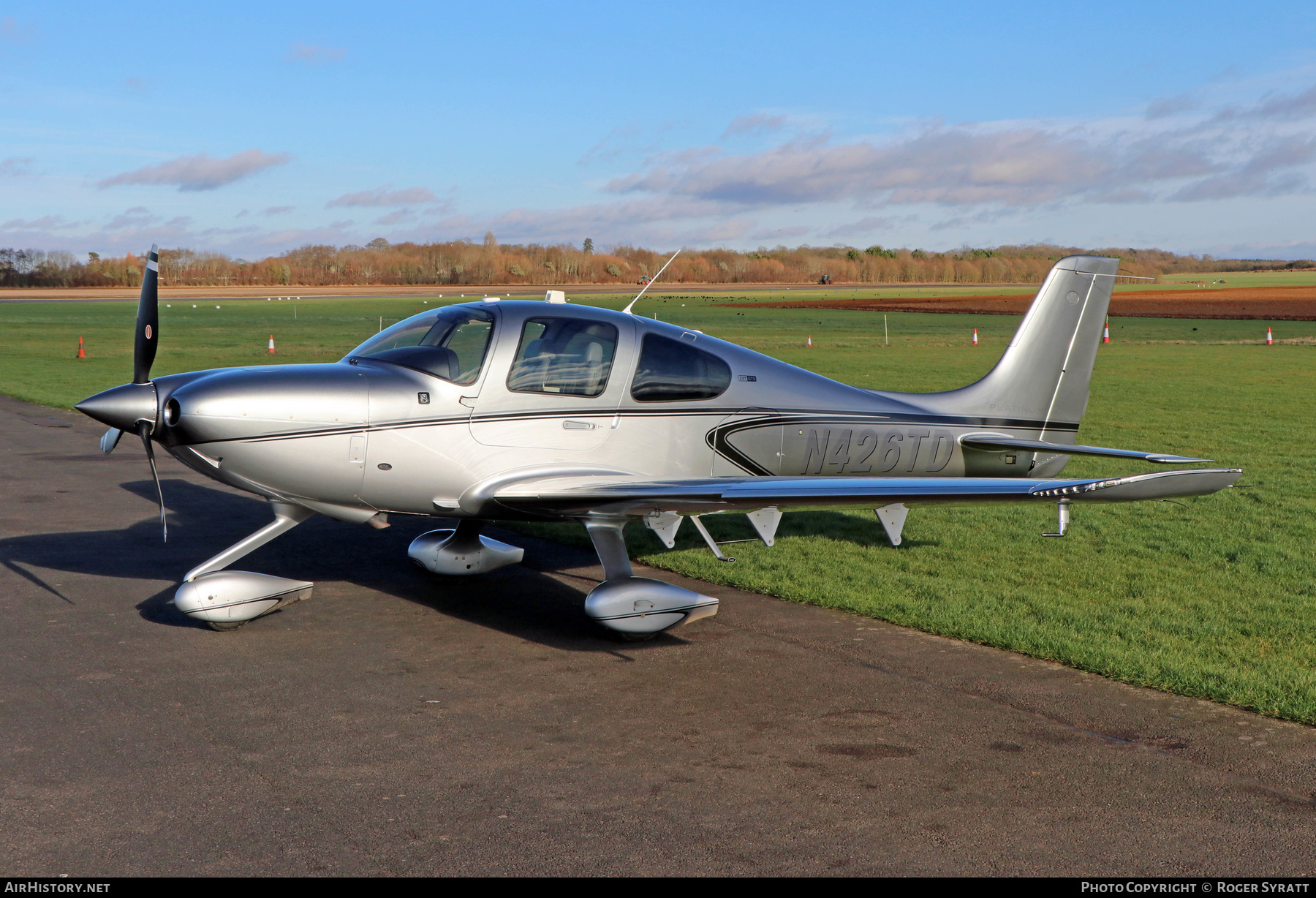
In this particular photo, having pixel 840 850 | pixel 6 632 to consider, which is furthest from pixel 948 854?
pixel 6 632

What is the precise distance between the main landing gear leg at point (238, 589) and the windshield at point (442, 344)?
128cm

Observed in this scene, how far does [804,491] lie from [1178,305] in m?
83.0

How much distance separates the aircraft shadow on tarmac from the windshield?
1837 mm

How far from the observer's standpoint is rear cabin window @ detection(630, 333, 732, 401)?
7613 millimetres

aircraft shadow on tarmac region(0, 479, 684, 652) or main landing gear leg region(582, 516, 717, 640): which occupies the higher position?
main landing gear leg region(582, 516, 717, 640)

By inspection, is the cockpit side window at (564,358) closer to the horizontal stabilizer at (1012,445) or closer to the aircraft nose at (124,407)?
the aircraft nose at (124,407)

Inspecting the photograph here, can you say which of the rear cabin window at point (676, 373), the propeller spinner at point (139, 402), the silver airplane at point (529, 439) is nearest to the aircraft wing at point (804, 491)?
the silver airplane at point (529, 439)

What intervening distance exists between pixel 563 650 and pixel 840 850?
9.95ft

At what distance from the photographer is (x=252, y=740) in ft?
17.2

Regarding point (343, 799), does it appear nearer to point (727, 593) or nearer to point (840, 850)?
point (840, 850)

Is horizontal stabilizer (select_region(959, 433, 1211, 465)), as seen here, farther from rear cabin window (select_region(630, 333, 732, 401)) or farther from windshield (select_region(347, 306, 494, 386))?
windshield (select_region(347, 306, 494, 386))

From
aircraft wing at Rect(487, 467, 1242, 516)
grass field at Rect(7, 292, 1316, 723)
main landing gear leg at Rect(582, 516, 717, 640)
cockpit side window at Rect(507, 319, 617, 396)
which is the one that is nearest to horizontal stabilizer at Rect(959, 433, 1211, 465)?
grass field at Rect(7, 292, 1316, 723)

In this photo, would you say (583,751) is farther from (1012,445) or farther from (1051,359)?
(1051,359)

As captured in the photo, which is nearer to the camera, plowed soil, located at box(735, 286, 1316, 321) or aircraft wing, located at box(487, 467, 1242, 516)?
aircraft wing, located at box(487, 467, 1242, 516)
